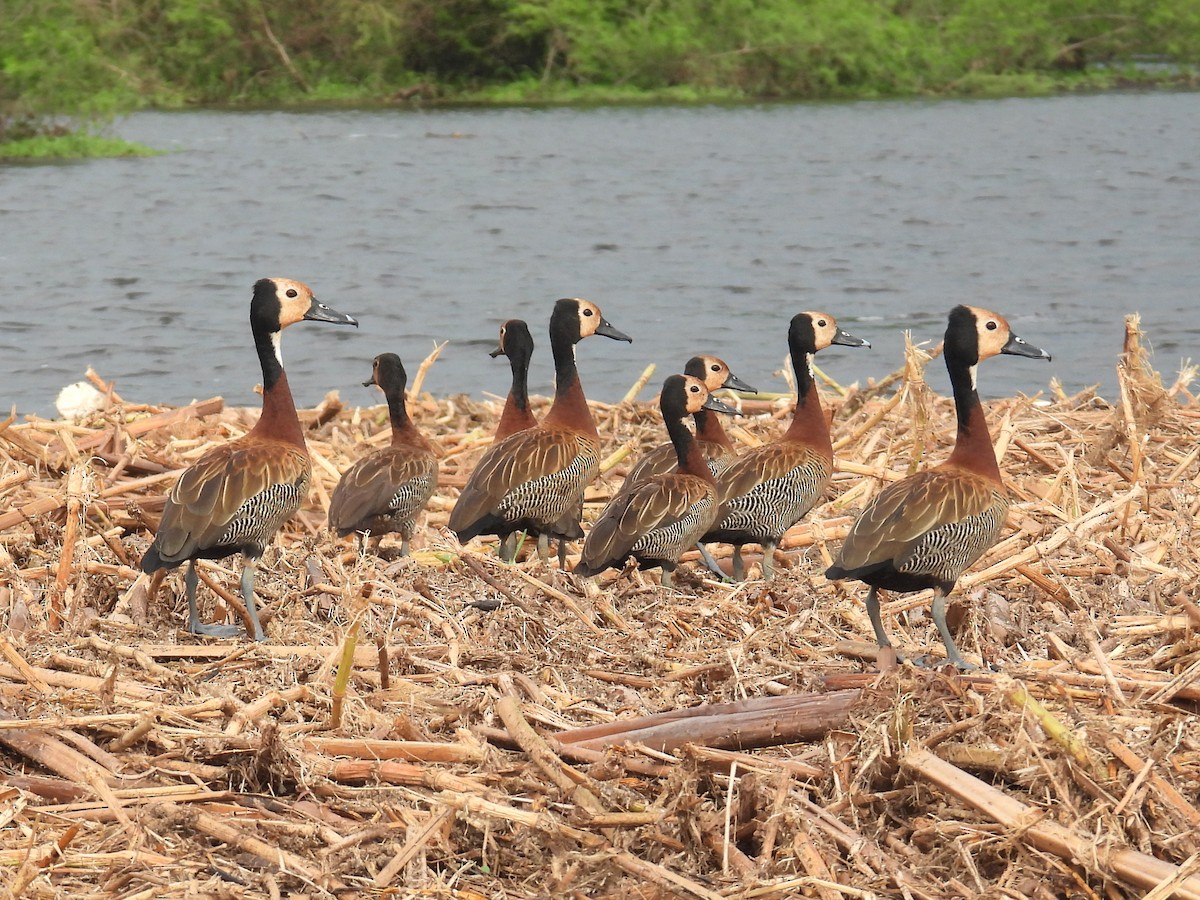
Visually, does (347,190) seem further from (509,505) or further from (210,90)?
(509,505)

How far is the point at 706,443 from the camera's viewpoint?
8477 millimetres

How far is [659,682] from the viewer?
17.5ft

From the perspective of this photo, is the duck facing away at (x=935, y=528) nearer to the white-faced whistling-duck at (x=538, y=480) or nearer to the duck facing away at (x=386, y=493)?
the white-faced whistling-duck at (x=538, y=480)

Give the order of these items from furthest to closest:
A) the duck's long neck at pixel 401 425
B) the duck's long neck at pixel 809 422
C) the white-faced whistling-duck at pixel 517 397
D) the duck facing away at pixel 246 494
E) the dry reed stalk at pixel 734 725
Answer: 1. the white-faced whistling-duck at pixel 517 397
2. the duck's long neck at pixel 401 425
3. the duck's long neck at pixel 809 422
4. the duck facing away at pixel 246 494
5. the dry reed stalk at pixel 734 725

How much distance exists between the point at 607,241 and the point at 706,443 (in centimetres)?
1645

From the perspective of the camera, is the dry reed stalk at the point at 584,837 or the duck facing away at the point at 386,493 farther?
the duck facing away at the point at 386,493

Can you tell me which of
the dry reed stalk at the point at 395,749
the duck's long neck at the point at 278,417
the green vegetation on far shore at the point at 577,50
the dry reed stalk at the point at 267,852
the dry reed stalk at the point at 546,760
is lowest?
the dry reed stalk at the point at 267,852

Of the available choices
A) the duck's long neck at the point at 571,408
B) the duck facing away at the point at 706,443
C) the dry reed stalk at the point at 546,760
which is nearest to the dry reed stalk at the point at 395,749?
the dry reed stalk at the point at 546,760

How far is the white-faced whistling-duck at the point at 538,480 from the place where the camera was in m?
7.52

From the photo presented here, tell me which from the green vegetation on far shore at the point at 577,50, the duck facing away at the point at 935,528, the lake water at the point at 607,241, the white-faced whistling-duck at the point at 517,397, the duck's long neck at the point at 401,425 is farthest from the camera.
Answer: the green vegetation on far shore at the point at 577,50

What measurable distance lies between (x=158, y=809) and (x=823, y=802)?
1686 mm

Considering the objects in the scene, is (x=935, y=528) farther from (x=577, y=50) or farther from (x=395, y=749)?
(x=577, y=50)

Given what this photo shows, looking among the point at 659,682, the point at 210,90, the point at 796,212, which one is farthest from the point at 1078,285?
the point at 210,90

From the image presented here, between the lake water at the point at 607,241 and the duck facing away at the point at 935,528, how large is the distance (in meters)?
4.52
